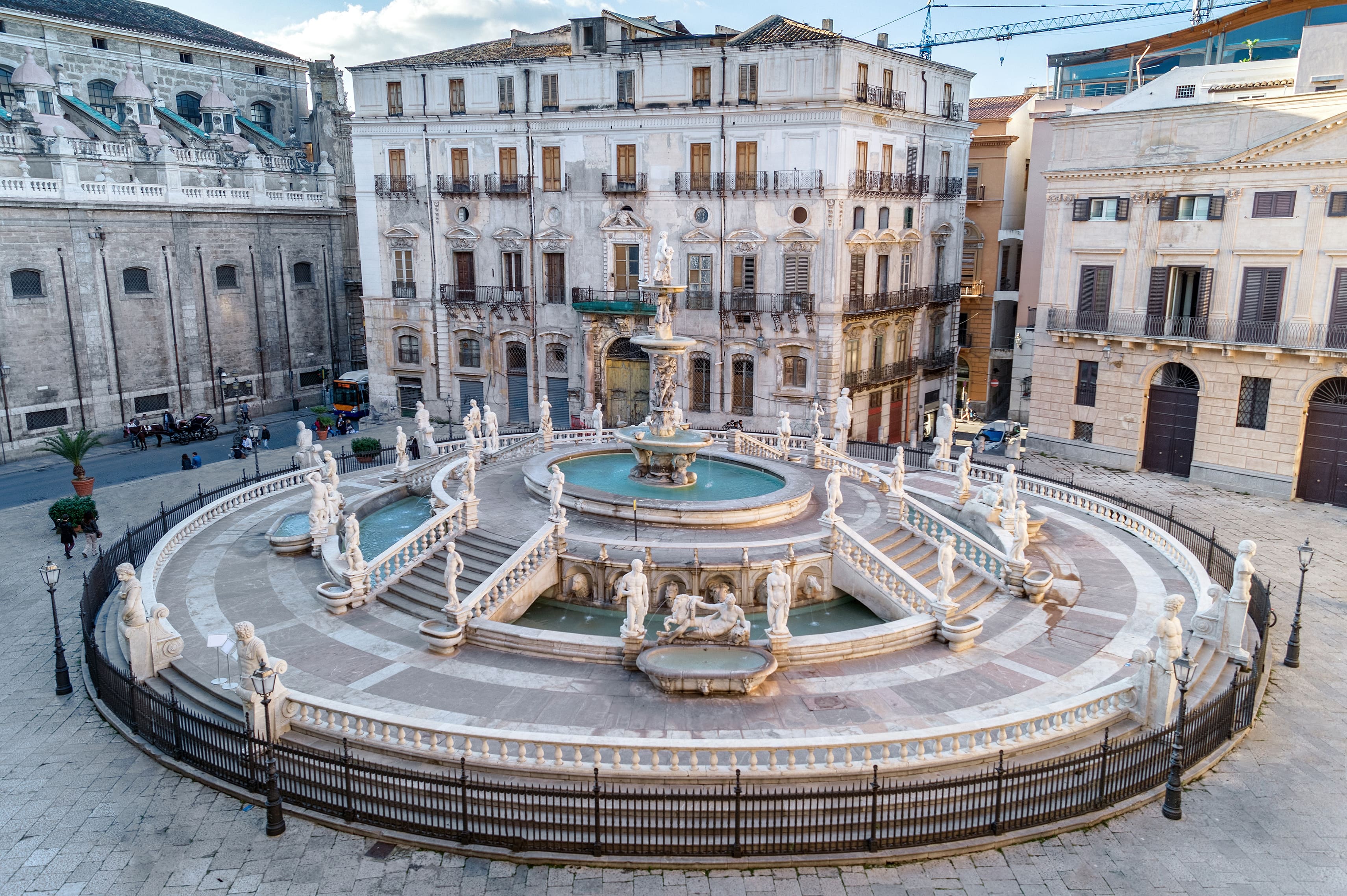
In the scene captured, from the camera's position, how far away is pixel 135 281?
4272 cm

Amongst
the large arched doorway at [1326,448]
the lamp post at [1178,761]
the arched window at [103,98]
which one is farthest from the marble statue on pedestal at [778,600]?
the arched window at [103,98]

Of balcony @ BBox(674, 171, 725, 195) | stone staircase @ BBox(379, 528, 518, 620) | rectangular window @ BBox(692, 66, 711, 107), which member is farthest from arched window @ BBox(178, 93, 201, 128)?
stone staircase @ BBox(379, 528, 518, 620)

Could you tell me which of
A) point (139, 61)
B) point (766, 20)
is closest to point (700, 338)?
point (766, 20)

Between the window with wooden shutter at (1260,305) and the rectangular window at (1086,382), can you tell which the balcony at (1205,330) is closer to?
the window with wooden shutter at (1260,305)

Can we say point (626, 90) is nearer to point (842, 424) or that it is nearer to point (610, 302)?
point (610, 302)

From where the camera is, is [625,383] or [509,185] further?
[625,383]

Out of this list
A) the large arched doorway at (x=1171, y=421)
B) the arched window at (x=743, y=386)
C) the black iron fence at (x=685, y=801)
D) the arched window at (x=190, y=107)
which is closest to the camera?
the black iron fence at (x=685, y=801)

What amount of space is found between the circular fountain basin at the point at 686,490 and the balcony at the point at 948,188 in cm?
2192

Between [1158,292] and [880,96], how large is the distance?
532 inches

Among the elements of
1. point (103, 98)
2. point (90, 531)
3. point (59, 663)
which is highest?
point (103, 98)

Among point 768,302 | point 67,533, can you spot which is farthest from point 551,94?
point 67,533

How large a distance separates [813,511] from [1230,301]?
18851 mm

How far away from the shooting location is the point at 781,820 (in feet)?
42.3

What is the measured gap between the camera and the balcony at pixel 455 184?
141 feet
